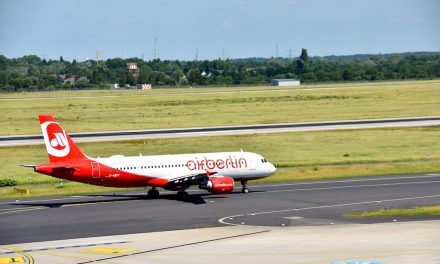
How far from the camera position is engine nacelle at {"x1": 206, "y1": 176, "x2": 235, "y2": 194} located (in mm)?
76375

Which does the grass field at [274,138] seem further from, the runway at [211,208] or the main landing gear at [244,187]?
the main landing gear at [244,187]

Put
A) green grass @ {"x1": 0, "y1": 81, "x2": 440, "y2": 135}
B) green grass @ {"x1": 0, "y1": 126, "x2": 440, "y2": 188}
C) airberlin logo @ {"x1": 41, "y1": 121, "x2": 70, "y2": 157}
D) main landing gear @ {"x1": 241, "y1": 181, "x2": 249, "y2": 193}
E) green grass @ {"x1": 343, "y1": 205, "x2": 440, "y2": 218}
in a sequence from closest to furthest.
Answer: green grass @ {"x1": 343, "y1": 205, "x2": 440, "y2": 218}
airberlin logo @ {"x1": 41, "y1": 121, "x2": 70, "y2": 157}
main landing gear @ {"x1": 241, "y1": 181, "x2": 249, "y2": 193}
green grass @ {"x1": 0, "y1": 126, "x2": 440, "y2": 188}
green grass @ {"x1": 0, "y1": 81, "x2": 440, "y2": 135}

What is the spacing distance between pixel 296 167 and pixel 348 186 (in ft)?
44.0

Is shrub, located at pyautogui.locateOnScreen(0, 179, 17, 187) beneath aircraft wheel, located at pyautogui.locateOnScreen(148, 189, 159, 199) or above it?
above

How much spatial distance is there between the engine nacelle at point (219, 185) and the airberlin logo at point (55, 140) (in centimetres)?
1296

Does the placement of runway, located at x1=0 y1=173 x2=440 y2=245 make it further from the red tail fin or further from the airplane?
the red tail fin

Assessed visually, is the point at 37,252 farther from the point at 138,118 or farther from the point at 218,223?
the point at 138,118

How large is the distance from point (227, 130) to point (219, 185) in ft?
183

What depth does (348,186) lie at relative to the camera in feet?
281

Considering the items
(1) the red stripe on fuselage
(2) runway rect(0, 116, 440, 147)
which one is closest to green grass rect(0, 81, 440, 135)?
(2) runway rect(0, 116, 440, 147)

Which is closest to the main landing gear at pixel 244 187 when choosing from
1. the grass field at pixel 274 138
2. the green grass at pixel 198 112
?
the grass field at pixel 274 138

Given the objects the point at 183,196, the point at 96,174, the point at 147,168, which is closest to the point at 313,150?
the point at 183,196

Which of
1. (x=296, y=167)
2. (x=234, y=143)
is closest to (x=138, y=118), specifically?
(x=234, y=143)

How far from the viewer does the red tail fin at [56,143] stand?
7412 cm
